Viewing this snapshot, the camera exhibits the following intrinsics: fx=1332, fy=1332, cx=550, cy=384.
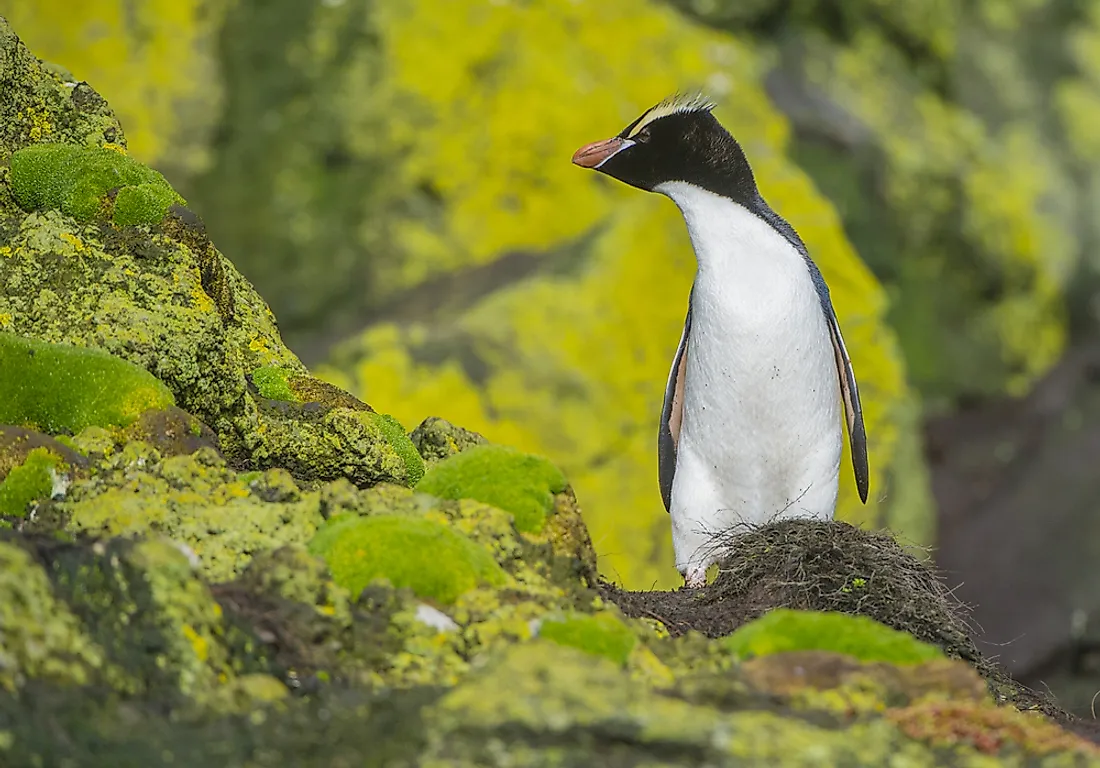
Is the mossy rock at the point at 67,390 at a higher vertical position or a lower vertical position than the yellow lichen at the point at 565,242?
lower

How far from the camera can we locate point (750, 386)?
7766 mm

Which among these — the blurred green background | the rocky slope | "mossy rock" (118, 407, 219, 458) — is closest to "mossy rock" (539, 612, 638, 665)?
the rocky slope

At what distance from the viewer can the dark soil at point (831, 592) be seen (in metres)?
5.88

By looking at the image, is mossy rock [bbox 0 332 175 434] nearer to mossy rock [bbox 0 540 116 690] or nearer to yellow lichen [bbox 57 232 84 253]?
yellow lichen [bbox 57 232 84 253]

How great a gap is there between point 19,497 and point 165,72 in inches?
346

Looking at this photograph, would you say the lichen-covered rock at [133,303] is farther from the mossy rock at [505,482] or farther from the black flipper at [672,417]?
the black flipper at [672,417]

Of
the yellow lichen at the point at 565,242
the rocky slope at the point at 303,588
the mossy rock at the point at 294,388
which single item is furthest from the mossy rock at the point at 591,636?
the yellow lichen at the point at 565,242

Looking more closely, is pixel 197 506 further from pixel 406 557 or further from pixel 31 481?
pixel 406 557

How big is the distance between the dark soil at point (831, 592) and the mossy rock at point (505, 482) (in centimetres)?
60

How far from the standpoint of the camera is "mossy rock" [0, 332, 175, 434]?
5.38m

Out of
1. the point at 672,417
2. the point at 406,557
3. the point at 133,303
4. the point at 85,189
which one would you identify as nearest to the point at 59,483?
the point at 133,303

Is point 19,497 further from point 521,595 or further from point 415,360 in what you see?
point 415,360

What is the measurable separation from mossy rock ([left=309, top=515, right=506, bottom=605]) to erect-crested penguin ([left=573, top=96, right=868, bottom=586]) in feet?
9.93

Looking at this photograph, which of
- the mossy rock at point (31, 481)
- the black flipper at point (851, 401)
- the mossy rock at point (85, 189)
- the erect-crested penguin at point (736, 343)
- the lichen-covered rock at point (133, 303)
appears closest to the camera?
the mossy rock at point (31, 481)
